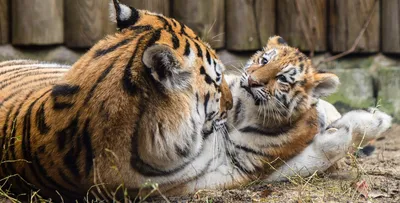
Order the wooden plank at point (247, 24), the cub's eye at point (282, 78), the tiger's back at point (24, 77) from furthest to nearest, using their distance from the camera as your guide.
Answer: the wooden plank at point (247, 24) → the cub's eye at point (282, 78) → the tiger's back at point (24, 77)

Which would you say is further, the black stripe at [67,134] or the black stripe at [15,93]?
the black stripe at [15,93]

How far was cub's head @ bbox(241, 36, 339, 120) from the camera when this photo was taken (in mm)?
3947

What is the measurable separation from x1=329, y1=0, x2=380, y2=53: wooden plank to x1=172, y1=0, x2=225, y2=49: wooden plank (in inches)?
37.4

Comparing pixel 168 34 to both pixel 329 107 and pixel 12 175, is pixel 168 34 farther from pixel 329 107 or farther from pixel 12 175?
A: pixel 329 107

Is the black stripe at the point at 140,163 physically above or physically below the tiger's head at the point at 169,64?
below

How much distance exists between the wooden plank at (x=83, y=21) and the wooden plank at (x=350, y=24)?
1877 millimetres

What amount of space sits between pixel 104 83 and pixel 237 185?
1066 mm

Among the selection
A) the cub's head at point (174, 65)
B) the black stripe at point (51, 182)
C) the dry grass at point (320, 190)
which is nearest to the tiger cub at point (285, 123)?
the dry grass at point (320, 190)

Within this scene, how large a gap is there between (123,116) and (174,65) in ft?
1.04

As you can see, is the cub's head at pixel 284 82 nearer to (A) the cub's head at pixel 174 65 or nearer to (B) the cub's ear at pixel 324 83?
(B) the cub's ear at pixel 324 83

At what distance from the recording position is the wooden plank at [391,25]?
6.04m

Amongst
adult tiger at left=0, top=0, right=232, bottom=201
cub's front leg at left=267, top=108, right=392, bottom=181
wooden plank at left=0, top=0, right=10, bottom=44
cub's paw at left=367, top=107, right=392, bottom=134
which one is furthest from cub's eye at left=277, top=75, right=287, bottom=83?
wooden plank at left=0, top=0, right=10, bottom=44

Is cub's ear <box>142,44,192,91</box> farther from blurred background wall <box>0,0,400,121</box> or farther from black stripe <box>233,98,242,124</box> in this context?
blurred background wall <box>0,0,400,121</box>

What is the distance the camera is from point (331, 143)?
4.07 m
